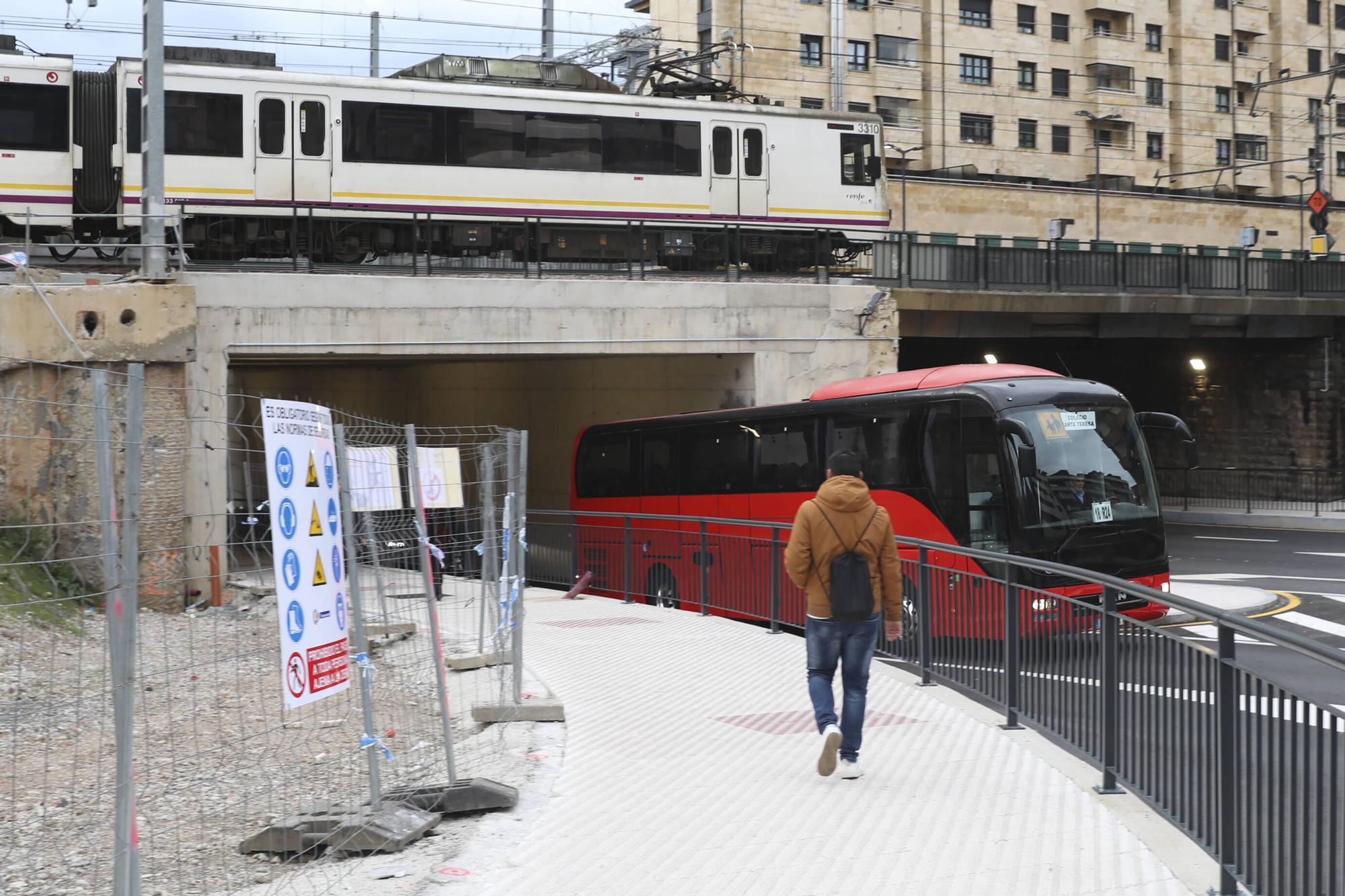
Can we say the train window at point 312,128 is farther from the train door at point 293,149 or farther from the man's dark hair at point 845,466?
the man's dark hair at point 845,466

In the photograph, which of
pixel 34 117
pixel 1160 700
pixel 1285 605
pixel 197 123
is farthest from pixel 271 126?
pixel 1160 700

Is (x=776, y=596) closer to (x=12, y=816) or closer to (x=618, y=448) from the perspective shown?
(x=12, y=816)

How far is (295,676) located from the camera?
5.89 metres

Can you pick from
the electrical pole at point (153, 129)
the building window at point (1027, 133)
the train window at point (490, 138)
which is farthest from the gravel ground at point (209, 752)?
the building window at point (1027, 133)

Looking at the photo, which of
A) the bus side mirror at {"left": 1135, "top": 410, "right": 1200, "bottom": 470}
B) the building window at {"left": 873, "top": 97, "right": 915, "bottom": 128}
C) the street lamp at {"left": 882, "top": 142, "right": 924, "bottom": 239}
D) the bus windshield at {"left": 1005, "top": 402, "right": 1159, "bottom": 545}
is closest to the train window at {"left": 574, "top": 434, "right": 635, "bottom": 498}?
the bus side mirror at {"left": 1135, "top": 410, "right": 1200, "bottom": 470}

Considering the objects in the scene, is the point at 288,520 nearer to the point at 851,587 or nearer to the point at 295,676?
the point at 295,676

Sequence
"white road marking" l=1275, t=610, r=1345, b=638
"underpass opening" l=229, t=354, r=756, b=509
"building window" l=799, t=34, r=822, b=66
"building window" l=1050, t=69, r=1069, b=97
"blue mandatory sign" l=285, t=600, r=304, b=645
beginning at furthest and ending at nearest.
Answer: "building window" l=1050, t=69, r=1069, b=97
"building window" l=799, t=34, r=822, b=66
"underpass opening" l=229, t=354, r=756, b=509
"white road marking" l=1275, t=610, r=1345, b=638
"blue mandatory sign" l=285, t=600, r=304, b=645

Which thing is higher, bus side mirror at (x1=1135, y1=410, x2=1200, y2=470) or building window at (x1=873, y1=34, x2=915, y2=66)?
building window at (x1=873, y1=34, x2=915, y2=66)

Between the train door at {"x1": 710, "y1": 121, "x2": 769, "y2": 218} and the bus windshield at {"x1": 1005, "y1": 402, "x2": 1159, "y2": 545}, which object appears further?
the train door at {"x1": 710, "y1": 121, "x2": 769, "y2": 218}

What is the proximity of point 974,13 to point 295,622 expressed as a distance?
6169cm

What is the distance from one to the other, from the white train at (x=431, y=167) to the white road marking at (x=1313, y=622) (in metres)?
12.4

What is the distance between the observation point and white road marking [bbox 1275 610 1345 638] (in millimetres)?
15602

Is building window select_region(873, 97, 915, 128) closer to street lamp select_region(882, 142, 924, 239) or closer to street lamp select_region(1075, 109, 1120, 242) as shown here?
street lamp select_region(882, 142, 924, 239)

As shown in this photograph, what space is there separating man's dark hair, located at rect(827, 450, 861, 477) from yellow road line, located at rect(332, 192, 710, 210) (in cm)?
1802
